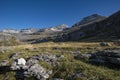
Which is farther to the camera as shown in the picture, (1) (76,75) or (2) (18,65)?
(2) (18,65)

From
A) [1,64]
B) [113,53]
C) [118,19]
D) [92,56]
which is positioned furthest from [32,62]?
[118,19]

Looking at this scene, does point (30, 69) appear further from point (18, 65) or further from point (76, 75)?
point (76, 75)

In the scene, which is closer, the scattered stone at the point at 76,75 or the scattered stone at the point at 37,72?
the scattered stone at the point at 76,75

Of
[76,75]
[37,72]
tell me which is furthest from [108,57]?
[37,72]

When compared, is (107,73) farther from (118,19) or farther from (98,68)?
(118,19)

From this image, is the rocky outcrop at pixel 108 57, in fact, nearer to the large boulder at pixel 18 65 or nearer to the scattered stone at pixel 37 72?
Result: the scattered stone at pixel 37 72

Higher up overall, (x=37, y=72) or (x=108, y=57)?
(x=108, y=57)

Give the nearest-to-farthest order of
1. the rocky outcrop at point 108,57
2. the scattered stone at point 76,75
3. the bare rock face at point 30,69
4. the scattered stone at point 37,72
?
the scattered stone at point 76,75 → the scattered stone at point 37,72 → the bare rock face at point 30,69 → the rocky outcrop at point 108,57

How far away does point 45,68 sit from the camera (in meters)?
25.9

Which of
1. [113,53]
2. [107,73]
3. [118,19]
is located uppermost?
[118,19]

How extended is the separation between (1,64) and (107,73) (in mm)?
13872

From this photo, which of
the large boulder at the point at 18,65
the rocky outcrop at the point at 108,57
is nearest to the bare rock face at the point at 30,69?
the large boulder at the point at 18,65

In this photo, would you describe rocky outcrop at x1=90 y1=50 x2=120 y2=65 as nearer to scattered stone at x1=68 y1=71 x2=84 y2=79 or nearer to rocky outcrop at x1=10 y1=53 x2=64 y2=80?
scattered stone at x1=68 y1=71 x2=84 y2=79

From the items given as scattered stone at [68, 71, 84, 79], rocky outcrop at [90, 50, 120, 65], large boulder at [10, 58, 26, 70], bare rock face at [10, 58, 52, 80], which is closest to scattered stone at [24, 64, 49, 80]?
bare rock face at [10, 58, 52, 80]
